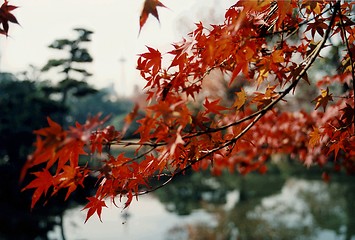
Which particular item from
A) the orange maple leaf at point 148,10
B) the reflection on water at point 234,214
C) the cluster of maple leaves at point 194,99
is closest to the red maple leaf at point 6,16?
the cluster of maple leaves at point 194,99

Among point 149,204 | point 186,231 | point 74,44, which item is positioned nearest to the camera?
point 186,231

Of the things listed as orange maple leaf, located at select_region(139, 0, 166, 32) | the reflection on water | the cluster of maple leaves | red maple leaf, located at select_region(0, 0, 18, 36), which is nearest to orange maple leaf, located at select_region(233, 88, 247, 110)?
the cluster of maple leaves

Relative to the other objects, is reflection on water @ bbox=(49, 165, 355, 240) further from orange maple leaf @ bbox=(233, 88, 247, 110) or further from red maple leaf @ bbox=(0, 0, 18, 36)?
red maple leaf @ bbox=(0, 0, 18, 36)

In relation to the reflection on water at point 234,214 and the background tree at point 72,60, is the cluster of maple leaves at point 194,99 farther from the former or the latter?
the background tree at point 72,60

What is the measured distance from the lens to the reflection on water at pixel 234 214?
579 cm

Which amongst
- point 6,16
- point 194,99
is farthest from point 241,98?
point 6,16

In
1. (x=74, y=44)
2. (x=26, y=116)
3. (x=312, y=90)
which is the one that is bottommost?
(x=26, y=116)

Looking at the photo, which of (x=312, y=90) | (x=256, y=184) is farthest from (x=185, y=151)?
(x=312, y=90)

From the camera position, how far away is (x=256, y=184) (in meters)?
10.3

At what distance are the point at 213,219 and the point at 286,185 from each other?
4.27m

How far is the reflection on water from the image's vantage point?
5793 millimetres

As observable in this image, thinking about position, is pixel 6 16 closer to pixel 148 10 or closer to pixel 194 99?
pixel 148 10

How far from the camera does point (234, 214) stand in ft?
23.0

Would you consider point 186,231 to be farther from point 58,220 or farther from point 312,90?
point 312,90
